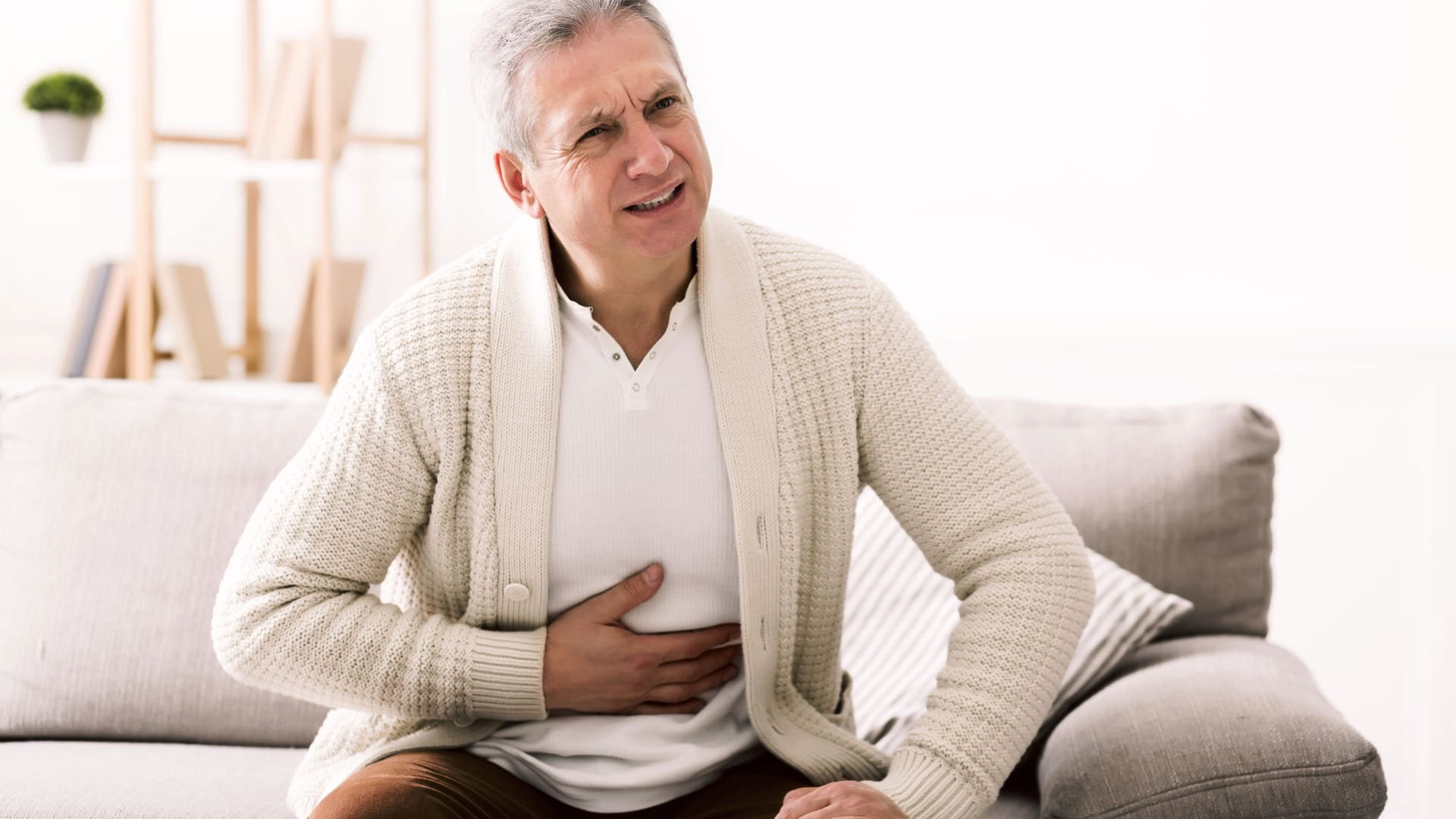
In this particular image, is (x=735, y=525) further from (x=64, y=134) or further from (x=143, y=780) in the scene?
(x=64, y=134)

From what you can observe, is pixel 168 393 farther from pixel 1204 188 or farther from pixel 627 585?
pixel 1204 188

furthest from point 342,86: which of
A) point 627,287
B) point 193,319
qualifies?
point 627,287

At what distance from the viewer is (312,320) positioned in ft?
9.82

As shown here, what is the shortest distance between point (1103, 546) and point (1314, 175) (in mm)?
975

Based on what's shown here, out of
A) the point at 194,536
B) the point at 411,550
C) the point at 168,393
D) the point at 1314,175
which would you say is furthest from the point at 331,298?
the point at 1314,175

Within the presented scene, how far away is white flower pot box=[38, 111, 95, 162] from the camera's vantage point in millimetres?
3115

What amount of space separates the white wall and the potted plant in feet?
4.56

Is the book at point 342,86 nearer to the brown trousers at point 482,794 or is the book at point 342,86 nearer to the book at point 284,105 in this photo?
the book at point 284,105

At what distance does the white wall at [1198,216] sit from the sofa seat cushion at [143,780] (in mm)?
1469

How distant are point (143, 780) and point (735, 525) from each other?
2.73ft

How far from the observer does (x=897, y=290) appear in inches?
106

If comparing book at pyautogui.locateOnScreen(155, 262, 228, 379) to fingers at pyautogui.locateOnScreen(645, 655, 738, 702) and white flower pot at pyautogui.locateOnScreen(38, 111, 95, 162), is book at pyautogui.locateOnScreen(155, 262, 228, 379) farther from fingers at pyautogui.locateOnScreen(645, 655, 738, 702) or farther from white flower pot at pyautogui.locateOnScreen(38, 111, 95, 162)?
fingers at pyautogui.locateOnScreen(645, 655, 738, 702)

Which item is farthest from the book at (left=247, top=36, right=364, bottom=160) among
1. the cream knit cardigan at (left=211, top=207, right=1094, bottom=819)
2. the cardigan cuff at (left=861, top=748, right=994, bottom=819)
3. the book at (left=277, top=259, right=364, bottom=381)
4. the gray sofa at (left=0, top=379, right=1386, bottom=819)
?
the cardigan cuff at (left=861, top=748, right=994, bottom=819)

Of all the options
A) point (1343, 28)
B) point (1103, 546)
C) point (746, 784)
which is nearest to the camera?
point (746, 784)
